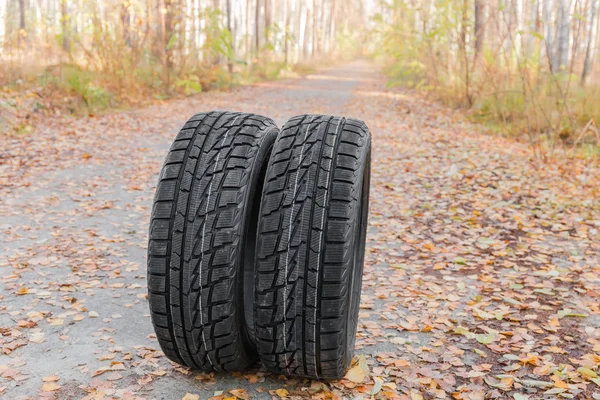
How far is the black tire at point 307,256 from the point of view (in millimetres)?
2746

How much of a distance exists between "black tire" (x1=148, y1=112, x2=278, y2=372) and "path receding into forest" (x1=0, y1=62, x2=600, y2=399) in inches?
12.2

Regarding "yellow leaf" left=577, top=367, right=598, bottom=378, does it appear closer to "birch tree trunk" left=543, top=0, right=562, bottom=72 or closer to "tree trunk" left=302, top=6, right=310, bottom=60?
"birch tree trunk" left=543, top=0, right=562, bottom=72

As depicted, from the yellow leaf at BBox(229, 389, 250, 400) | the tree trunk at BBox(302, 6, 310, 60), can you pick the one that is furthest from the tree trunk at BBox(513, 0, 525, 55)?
the tree trunk at BBox(302, 6, 310, 60)

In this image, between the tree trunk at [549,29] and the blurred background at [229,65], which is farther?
the tree trunk at [549,29]

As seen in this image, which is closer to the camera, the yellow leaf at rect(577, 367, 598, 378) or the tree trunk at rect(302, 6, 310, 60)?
the yellow leaf at rect(577, 367, 598, 378)

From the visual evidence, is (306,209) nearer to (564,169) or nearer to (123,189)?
(123,189)

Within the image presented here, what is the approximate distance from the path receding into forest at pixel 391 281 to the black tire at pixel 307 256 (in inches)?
13.4

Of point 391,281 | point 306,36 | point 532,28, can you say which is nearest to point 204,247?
point 391,281

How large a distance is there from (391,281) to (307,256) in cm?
227

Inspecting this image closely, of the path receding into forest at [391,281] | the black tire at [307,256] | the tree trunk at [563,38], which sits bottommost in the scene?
the path receding into forest at [391,281]

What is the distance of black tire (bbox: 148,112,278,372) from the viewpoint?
2.79m

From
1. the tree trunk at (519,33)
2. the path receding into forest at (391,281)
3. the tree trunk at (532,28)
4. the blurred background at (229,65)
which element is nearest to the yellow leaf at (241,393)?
the path receding into forest at (391,281)

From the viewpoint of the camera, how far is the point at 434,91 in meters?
18.3

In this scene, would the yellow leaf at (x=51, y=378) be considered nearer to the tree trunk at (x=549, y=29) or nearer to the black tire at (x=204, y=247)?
the black tire at (x=204, y=247)
